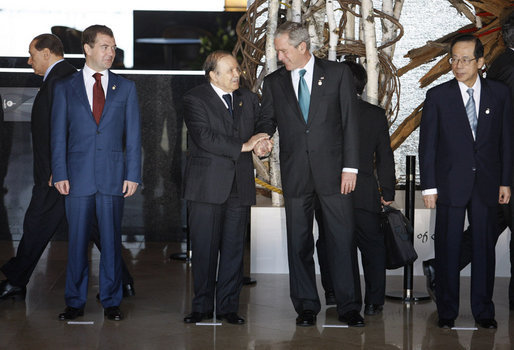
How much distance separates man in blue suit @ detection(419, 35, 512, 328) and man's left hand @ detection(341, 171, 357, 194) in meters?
0.41

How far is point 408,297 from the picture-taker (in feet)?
18.1

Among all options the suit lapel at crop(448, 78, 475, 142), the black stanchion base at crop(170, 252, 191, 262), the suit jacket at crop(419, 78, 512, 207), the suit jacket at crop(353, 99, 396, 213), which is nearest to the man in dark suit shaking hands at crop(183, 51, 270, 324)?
the suit jacket at crop(353, 99, 396, 213)

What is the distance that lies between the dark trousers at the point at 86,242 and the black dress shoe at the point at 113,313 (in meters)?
0.03

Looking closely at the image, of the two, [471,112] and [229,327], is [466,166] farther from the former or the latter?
[229,327]

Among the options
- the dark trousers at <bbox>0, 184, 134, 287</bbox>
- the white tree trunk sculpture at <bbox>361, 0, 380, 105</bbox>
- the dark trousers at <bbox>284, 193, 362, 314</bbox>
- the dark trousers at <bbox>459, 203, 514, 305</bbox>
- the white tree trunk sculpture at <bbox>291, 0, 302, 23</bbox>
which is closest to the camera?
the dark trousers at <bbox>284, 193, 362, 314</bbox>

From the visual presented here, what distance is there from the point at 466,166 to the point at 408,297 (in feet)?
4.10

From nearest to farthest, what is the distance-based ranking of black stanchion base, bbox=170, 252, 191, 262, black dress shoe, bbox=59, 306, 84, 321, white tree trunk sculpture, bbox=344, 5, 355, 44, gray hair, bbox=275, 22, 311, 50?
gray hair, bbox=275, 22, 311, 50, black dress shoe, bbox=59, 306, 84, 321, white tree trunk sculpture, bbox=344, 5, 355, 44, black stanchion base, bbox=170, 252, 191, 262

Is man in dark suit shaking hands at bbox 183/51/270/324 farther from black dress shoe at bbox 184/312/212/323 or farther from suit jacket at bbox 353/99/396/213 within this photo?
suit jacket at bbox 353/99/396/213

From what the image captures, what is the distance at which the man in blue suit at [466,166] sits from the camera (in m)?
4.63

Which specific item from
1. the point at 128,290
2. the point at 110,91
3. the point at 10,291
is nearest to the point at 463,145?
the point at 110,91

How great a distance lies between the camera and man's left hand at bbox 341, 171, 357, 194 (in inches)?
183

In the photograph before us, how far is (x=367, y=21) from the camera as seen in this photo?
6.17m

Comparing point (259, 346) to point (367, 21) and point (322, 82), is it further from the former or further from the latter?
point (367, 21)

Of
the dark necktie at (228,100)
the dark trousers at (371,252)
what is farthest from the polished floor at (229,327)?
the dark necktie at (228,100)
